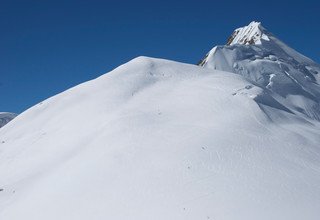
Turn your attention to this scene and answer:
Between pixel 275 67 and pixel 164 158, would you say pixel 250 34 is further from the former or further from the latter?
pixel 164 158

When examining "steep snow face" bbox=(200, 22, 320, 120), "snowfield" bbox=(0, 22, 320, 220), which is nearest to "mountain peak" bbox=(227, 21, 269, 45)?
"steep snow face" bbox=(200, 22, 320, 120)

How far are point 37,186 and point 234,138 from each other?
31.5 ft

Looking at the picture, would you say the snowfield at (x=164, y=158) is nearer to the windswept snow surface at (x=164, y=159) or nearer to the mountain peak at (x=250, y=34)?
the windswept snow surface at (x=164, y=159)

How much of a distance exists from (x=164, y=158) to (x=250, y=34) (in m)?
81.3

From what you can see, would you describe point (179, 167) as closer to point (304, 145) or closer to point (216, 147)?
point (216, 147)

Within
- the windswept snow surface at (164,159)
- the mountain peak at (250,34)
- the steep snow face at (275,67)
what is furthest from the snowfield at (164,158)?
the mountain peak at (250,34)

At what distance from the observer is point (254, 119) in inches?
940

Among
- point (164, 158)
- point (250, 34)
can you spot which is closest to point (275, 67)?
point (250, 34)

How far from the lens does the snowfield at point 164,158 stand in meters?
14.8

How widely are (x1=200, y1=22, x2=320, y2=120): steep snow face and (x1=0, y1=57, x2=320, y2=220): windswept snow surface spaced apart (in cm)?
2646

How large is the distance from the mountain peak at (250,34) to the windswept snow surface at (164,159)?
5991 centimetres

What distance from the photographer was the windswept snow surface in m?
14.8

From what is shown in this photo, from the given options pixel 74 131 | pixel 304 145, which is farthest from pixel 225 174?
pixel 74 131

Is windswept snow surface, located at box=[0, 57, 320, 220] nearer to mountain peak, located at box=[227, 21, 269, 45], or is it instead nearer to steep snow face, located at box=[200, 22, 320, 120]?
steep snow face, located at box=[200, 22, 320, 120]
